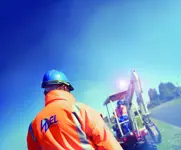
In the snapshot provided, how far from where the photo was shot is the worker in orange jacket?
6.48 ft

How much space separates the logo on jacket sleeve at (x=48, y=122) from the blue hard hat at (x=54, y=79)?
0.40 m

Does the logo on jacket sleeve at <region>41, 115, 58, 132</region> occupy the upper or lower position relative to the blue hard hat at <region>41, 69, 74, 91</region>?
lower

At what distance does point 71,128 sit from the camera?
198 cm

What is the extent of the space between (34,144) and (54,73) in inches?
28.8

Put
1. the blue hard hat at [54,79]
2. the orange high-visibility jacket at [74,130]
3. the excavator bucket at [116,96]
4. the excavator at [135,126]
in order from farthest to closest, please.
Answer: the excavator bucket at [116,96] < the excavator at [135,126] < the blue hard hat at [54,79] < the orange high-visibility jacket at [74,130]

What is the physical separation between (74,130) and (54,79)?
0.64 meters

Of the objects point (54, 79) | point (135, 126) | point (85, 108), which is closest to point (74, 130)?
point (85, 108)

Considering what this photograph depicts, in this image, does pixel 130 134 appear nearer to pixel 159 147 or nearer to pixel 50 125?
pixel 159 147

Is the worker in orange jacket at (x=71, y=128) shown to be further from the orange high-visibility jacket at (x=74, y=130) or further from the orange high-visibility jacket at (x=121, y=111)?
the orange high-visibility jacket at (x=121, y=111)

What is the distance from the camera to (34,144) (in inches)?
89.6

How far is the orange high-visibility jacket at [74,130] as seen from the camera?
6.47ft

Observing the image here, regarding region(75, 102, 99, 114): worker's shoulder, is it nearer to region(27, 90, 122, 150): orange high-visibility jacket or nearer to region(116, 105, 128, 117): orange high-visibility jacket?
region(27, 90, 122, 150): orange high-visibility jacket

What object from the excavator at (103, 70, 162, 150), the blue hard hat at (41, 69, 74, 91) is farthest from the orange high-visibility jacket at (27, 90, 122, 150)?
the excavator at (103, 70, 162, 150)

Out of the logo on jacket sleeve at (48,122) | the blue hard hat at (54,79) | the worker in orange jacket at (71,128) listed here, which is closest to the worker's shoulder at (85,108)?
the worker in orange jacket at (71,128)
